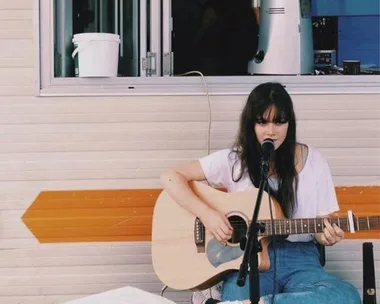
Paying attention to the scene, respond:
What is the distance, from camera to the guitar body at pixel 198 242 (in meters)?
3.39

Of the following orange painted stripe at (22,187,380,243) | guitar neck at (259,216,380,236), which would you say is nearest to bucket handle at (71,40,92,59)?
orange painted stripe at (22,187,380,243)

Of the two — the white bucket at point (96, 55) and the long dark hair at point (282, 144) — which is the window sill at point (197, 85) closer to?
the white bucket at point (96, 55)

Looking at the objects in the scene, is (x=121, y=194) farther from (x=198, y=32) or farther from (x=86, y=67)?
(x=198, y=32)

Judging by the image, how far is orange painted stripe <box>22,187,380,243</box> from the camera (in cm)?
386

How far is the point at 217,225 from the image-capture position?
3.37 meters

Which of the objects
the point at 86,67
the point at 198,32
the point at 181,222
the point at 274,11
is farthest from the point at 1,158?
the point at 274,11

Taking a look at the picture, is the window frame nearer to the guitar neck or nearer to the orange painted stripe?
the orange painted stripe

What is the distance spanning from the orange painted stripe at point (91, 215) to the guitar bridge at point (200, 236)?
0.41m

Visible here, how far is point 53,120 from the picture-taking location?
384cm

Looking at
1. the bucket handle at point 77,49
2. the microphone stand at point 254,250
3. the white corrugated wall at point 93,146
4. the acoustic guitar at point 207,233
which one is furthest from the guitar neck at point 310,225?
the bucket handle at point 77,49

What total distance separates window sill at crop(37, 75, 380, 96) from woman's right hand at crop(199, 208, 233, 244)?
0.69 m

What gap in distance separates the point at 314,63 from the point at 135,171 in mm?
1042

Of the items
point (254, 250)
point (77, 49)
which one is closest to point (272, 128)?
point (254, 250)

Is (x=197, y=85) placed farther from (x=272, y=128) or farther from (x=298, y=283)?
(x=298, y=283)
